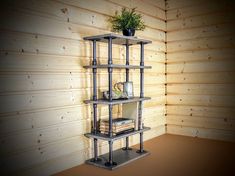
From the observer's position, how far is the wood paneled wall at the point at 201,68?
3.87 meters

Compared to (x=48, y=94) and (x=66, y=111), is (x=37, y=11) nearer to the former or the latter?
(x=48, y=94)

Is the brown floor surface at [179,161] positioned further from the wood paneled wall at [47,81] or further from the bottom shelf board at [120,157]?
the wood paneled wall at [47,81]

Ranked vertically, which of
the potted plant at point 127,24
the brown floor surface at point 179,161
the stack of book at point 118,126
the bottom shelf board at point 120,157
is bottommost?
the brown floor surface at point 179,161

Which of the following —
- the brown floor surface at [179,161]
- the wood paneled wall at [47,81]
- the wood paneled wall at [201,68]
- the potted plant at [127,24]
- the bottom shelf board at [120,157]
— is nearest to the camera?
the wood paneled wall at [47,81]

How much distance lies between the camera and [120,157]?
3.07 m

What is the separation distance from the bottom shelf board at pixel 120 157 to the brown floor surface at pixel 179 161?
0.04 metres

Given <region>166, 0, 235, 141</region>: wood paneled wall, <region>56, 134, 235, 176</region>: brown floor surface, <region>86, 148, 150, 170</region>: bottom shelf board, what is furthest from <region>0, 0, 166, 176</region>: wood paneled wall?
<region>166, 0, 235, 141</region>: wood paneled wall

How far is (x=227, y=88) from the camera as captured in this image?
3.88 metres

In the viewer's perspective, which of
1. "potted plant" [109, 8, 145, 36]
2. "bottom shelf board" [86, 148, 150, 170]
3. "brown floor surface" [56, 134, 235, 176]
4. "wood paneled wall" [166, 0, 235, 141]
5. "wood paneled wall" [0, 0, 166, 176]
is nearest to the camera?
"wood paneled wall" [0, 0, 166, 176]

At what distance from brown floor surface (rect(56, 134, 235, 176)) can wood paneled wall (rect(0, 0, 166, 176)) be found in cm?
33

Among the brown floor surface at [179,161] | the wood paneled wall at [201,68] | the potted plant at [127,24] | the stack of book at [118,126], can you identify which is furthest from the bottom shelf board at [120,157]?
the potted plant at [127,24]

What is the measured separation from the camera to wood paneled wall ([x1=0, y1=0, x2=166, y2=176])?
2252 mm

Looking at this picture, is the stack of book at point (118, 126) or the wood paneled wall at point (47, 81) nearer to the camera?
the wood paneled wall at point (47, 81)

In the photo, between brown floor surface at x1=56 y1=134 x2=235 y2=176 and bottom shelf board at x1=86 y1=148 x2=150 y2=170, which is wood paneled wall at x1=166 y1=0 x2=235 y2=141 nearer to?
brown floor surface at x1=56 y1=134 x2=235 y2=176
